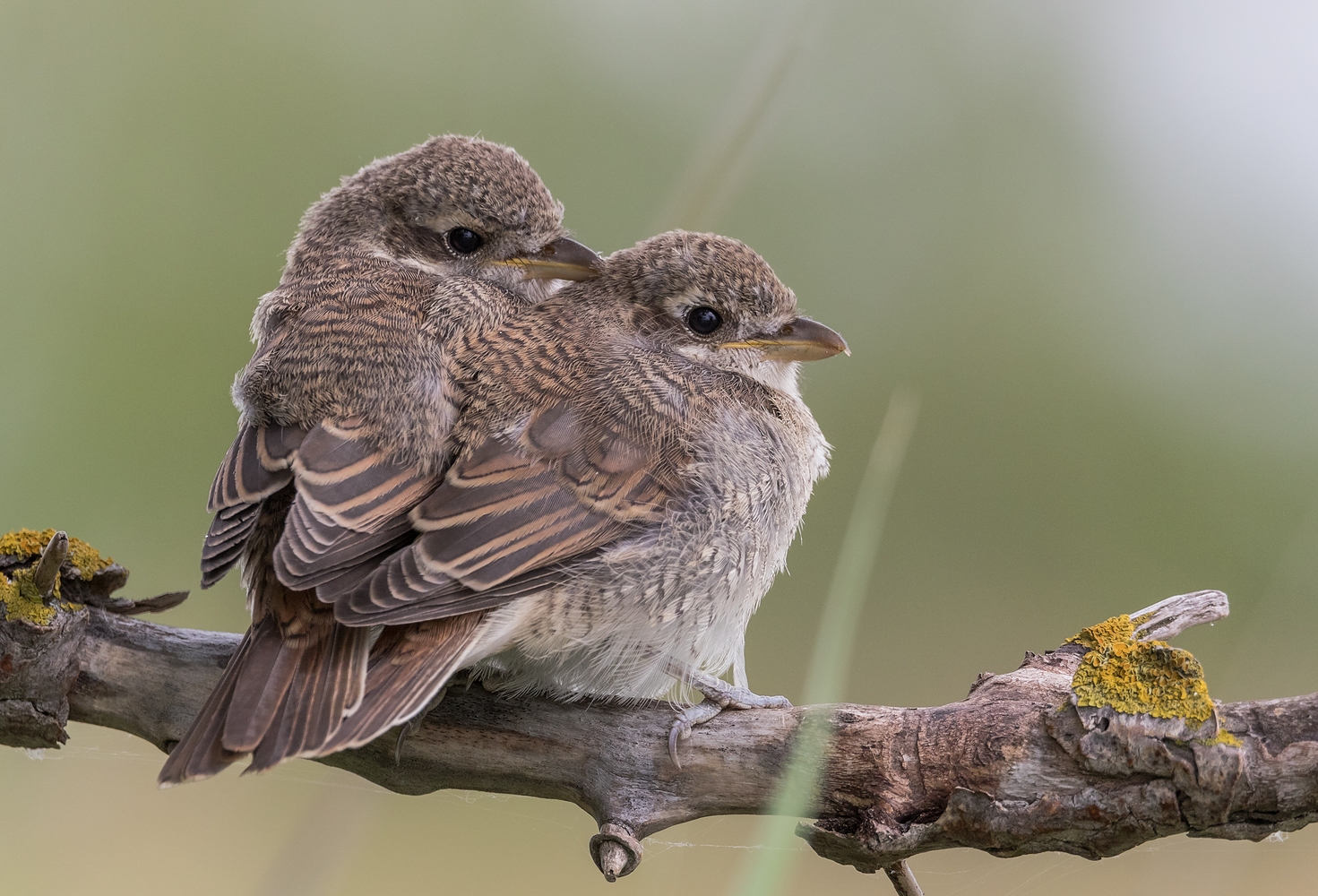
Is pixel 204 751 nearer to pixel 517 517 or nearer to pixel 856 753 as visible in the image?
pixel 517 517

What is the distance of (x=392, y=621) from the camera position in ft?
6.09

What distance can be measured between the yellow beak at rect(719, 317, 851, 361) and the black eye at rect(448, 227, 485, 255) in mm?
725

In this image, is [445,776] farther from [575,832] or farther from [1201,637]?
[1201,637]

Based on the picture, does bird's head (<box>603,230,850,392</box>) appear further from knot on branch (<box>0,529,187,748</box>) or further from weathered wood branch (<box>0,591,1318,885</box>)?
knot on branch (<box>0,529,187,748</box>)

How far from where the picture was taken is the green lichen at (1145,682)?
5.93ft

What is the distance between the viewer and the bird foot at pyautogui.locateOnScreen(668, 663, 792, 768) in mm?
2123

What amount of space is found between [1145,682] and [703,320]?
144cm

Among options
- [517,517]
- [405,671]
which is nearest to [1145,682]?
[517,517]

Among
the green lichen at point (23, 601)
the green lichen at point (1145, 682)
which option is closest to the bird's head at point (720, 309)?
the green lichen at point (1145, 682)

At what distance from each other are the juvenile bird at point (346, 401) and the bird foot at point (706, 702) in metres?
0.57

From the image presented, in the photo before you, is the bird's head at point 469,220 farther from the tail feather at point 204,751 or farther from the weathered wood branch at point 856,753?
the tail feather at point 204,751

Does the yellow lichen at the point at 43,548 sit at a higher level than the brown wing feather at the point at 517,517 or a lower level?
lower

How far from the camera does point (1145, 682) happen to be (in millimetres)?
1844

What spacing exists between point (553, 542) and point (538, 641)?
0.64ft
